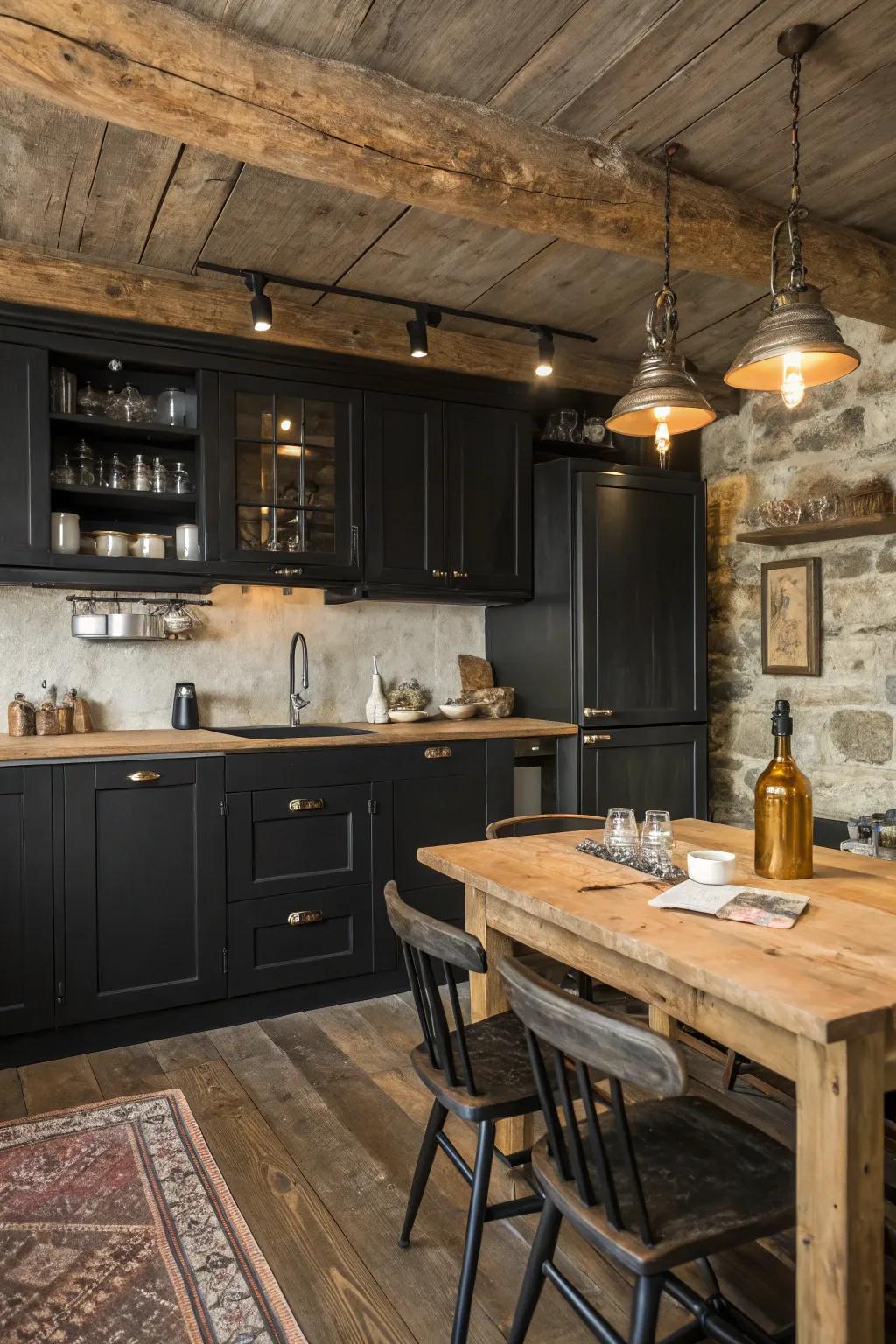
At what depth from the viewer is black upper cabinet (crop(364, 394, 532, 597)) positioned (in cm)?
390

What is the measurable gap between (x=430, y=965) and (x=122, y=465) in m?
2.64

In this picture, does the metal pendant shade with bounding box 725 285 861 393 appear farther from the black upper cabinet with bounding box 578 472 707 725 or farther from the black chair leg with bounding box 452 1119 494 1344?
the black upper cabinet with bounding box 578 472 707 725

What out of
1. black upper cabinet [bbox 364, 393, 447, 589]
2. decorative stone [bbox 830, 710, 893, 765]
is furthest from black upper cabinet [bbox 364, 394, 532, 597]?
decorative stone [bbox 830, 710, 893, 765]

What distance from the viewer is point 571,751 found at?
4059 millimetres

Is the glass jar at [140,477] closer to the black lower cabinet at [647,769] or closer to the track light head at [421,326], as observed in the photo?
the track light head at [421,326]

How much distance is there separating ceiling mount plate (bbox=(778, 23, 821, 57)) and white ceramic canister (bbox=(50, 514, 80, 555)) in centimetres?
268

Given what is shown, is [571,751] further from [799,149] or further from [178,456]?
[799,149]

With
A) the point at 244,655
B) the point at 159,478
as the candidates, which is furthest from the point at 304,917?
the point at 159,478

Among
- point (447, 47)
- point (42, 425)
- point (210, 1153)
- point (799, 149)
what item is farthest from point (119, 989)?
point (799, 149)

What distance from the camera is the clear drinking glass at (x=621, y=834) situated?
2186 millimetres

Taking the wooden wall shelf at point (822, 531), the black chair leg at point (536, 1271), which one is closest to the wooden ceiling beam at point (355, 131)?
the wooden wall shelf at point (822, 531)

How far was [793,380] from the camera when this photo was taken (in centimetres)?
202

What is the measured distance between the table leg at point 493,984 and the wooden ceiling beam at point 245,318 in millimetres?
2463

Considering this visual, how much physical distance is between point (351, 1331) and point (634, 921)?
38.9 inches
